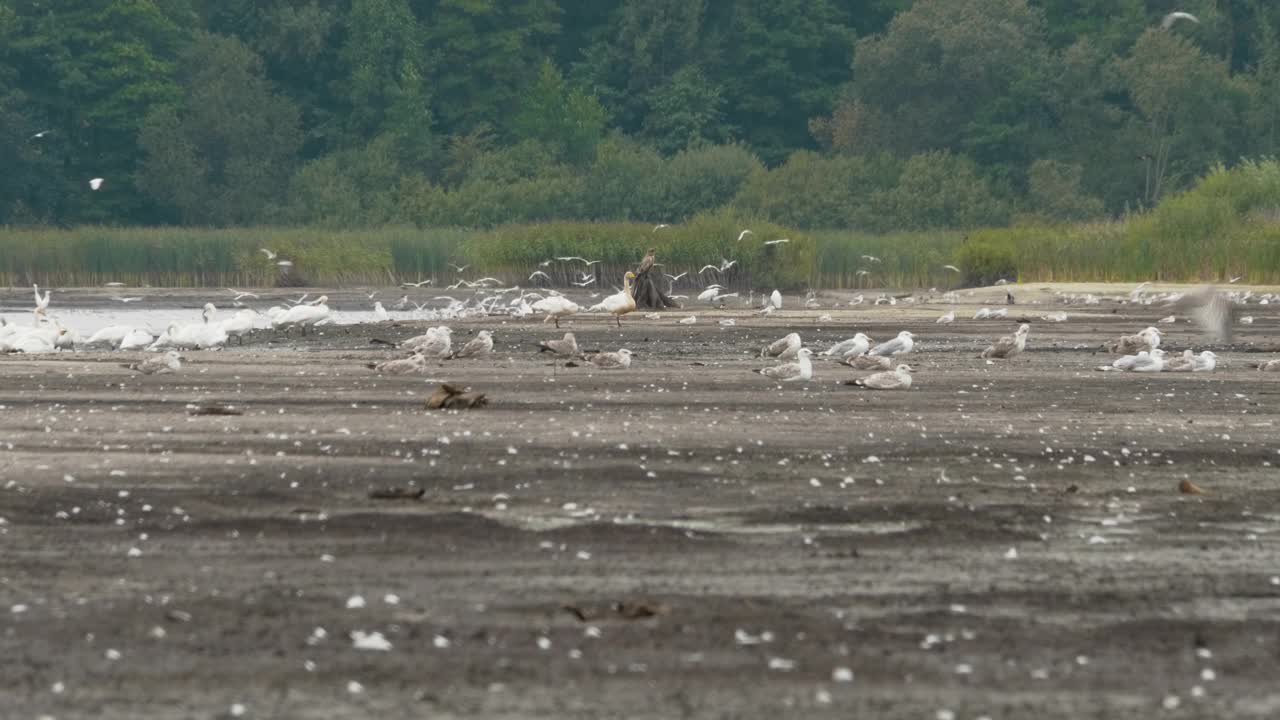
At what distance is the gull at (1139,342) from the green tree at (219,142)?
5128 cm

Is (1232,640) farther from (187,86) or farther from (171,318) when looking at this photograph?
(187,86)

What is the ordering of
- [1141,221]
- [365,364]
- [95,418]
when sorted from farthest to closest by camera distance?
[1141,221] < [365,364] < [95,418]

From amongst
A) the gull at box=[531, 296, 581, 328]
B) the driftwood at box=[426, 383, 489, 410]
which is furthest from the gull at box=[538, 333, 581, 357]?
the gull at box=[531, 296, 581, 328]

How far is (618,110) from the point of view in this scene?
74812 millimetres

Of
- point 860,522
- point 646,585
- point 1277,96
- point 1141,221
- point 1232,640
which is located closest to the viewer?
point 1232,640

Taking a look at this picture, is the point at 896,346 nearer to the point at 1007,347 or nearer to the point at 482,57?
the point at 1007,347

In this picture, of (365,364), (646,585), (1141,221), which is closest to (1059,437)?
(646,585)

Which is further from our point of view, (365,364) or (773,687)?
(365,364)

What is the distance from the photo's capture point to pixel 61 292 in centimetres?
4453

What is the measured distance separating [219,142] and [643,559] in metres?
64.1

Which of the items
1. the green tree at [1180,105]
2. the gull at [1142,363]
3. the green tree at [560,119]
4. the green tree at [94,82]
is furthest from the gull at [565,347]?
the green tree at [560,119]

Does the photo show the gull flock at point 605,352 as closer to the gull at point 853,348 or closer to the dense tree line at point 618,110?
the gull at point 853,348

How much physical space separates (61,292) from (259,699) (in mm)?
40612

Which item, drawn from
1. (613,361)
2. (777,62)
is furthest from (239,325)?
(777,62)
